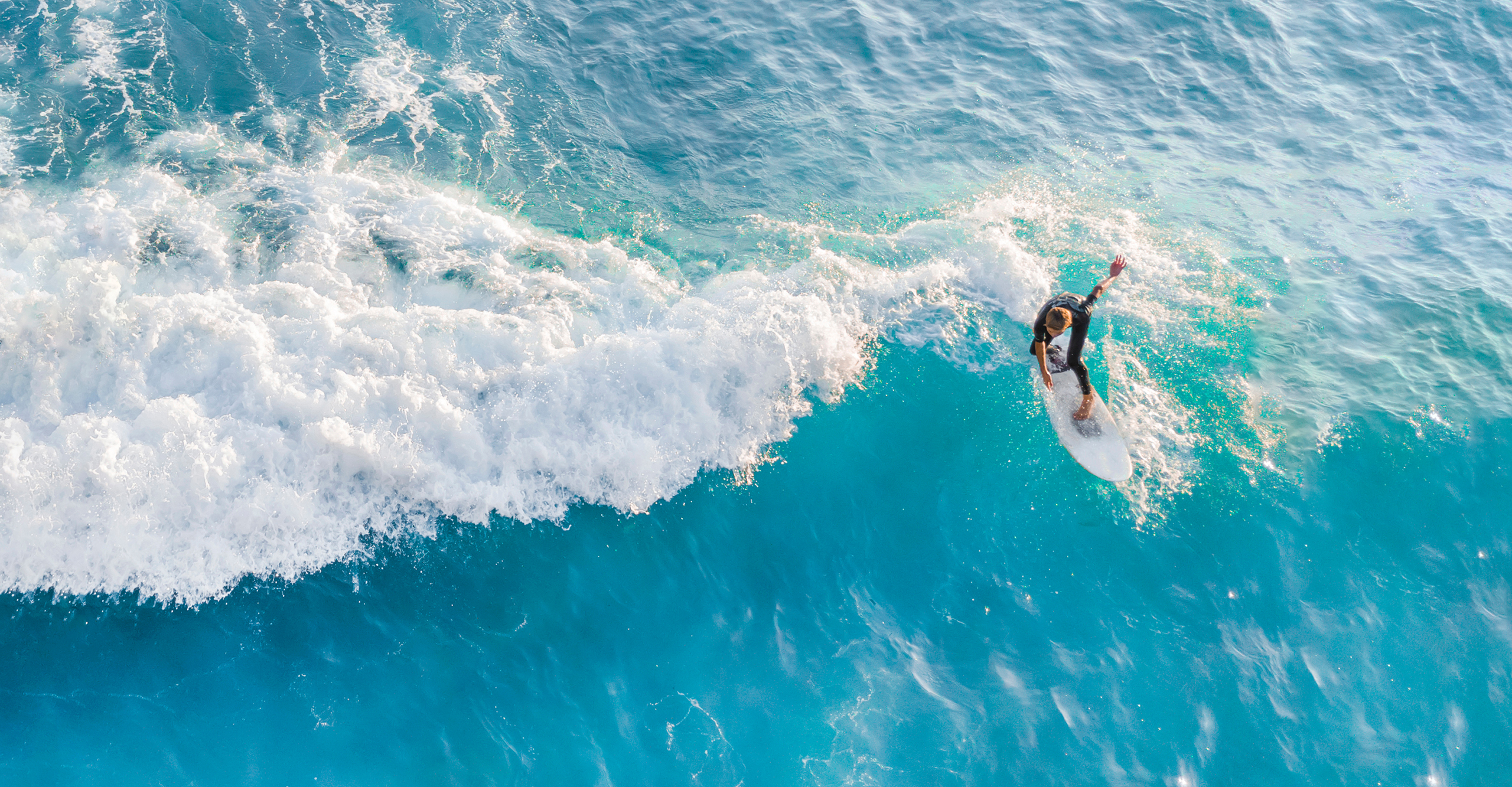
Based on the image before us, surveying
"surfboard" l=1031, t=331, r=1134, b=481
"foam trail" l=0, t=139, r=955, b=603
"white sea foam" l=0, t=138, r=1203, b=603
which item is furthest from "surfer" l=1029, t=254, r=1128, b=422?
"foam trail" l=0, t=139, r=955, b=603

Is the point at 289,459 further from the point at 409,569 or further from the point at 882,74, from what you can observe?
the point at 882,74

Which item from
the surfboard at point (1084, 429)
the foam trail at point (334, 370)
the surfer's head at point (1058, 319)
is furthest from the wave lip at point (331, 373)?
the surfer's head at point (1058, 319)

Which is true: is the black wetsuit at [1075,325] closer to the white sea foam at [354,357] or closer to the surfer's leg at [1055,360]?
the surfer's leg at [1055,360]

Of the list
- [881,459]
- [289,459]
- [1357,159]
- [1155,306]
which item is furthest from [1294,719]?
[1357,159]

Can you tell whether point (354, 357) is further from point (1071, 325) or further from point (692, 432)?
point (1071, 325)

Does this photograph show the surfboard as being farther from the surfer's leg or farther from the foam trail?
the foam trail

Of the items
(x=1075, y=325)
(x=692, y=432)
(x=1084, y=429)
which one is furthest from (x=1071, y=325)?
(x=692, y=432)
